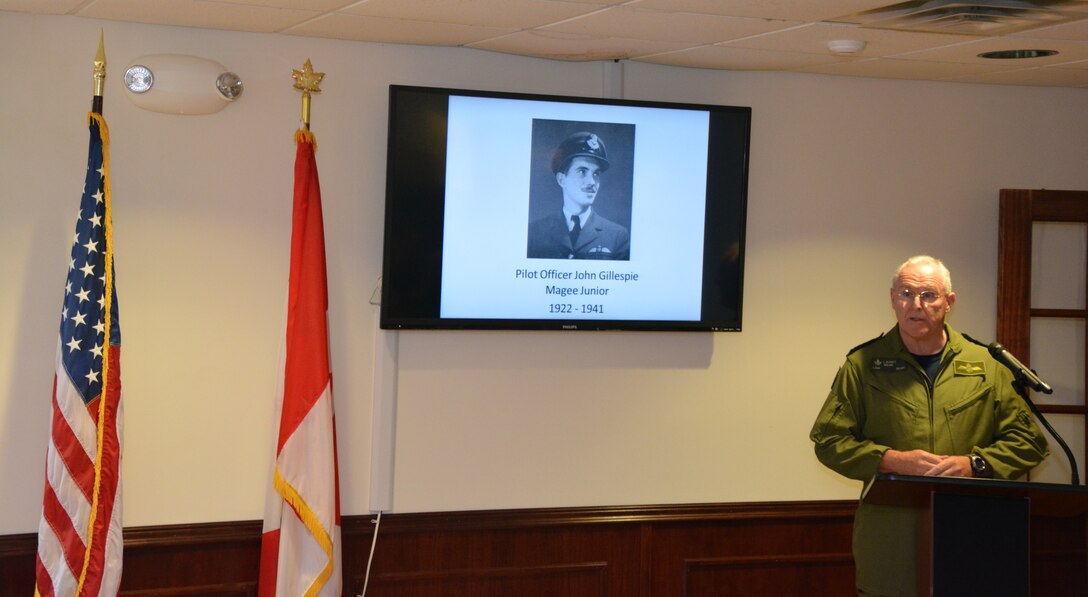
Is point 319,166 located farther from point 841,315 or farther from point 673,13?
point 841,315

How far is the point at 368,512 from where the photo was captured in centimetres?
419

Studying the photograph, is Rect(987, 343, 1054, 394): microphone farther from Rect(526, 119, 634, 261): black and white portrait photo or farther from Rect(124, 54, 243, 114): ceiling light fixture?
Rect(124, 54, 243, 114): ceiling light fixture

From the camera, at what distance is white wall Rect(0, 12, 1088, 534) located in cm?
379

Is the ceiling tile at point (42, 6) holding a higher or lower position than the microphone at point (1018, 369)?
higher

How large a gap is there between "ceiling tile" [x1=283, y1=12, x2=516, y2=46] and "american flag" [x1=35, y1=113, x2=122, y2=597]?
78 cm

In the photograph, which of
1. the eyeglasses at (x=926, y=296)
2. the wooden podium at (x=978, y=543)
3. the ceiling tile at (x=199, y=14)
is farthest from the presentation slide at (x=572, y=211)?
the wooden podium at (x=978, y=543)

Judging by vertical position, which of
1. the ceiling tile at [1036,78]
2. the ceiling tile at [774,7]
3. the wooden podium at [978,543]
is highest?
the ceiling tile at [1036,78]

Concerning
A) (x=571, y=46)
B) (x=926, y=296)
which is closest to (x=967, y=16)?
(x=926, y=296)

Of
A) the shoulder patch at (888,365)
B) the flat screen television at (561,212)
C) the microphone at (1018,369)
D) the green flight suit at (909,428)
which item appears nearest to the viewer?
the microphone at (1018,369)

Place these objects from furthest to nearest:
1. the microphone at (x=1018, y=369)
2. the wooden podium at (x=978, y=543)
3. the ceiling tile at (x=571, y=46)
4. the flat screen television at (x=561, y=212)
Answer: the flat screen television at (x=561, y=212) < the ceiling tile at (x=571, y=46) < the microphone at (x=1018, y=369) < the wooden podium at (x=978, y=543)

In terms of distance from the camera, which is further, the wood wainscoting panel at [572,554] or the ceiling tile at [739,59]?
the ceiling tile at [739,59]

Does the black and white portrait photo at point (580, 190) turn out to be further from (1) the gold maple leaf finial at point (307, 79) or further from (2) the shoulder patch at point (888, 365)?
(2) the shoulder patch at point (888, 365)

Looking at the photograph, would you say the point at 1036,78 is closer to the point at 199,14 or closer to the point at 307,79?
the point at 307,79

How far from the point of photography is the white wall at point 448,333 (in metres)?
3.79
